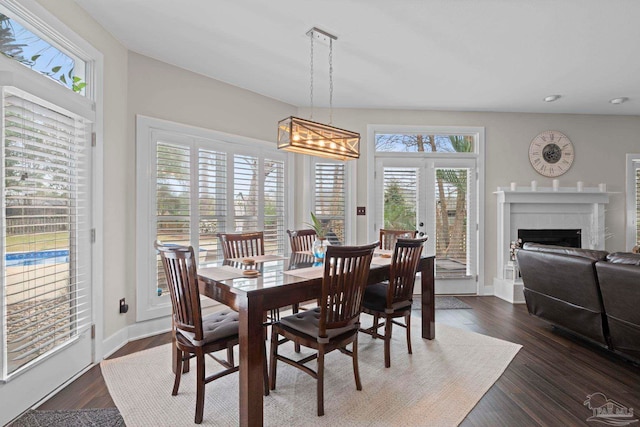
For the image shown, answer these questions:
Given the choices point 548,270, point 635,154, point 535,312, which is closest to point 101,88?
point 548,270

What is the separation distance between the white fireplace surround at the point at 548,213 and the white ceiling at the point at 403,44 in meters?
1.37

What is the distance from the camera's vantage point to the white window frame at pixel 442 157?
192 inches

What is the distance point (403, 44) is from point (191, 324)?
2.89 m

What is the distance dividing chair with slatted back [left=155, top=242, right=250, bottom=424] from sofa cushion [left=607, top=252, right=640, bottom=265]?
289 centimetres

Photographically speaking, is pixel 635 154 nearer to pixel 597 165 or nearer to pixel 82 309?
pixel 597 165

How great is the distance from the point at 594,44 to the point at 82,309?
194 inches

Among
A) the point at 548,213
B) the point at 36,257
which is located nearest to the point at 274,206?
the point at 36,257

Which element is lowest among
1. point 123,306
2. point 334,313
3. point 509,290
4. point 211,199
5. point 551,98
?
point 509,290

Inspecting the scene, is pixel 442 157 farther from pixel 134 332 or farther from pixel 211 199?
pixel 134 332

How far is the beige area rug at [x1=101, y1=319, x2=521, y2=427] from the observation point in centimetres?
199

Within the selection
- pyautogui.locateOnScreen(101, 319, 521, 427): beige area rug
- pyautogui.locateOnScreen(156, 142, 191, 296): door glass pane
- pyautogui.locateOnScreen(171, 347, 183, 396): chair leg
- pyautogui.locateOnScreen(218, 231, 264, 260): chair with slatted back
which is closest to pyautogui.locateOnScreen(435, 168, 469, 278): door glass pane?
pyautogui.locateOnScreen(101, 319, 521, 427): beige area rug

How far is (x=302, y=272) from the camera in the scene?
7.66 feet

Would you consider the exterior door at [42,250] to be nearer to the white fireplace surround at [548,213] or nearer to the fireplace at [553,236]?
the white fireplace surround at [548,213]

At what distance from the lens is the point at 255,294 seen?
1841 mm
